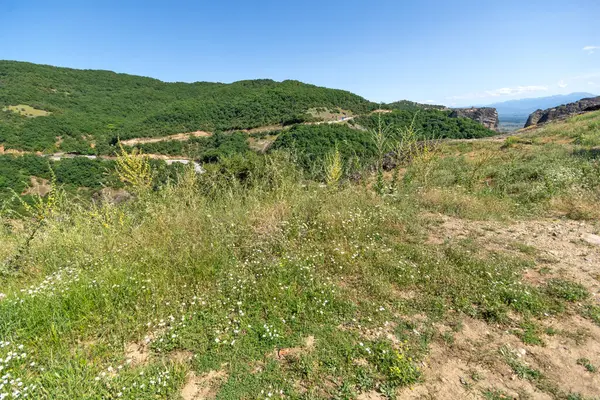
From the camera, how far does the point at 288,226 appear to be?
4074mm

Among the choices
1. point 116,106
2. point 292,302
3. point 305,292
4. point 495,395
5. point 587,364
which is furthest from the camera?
point 116,106

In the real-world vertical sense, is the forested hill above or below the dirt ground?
above

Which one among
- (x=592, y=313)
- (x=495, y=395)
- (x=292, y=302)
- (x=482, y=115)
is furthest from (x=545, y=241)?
(x=482, y=115)

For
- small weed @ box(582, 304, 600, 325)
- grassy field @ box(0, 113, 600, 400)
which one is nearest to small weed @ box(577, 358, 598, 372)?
→ grassy field @ box(0, 113, 600, 400)

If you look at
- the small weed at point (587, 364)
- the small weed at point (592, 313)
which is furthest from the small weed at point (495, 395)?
the small weed at point (592, 313)

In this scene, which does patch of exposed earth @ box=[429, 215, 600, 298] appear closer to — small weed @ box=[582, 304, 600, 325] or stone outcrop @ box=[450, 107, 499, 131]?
small weed @ box=[582, 304, 600, 325]

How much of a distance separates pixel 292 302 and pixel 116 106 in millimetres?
97970

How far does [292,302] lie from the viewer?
2758 millimetres

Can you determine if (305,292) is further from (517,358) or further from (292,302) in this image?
(517,358)

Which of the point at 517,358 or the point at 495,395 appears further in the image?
the point at 517,358

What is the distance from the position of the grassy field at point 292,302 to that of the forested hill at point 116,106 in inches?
2267

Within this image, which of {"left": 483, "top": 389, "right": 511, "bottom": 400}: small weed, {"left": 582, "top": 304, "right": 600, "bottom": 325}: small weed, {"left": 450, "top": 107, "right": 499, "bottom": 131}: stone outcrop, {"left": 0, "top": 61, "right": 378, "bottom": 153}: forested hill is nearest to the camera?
{"left": 483, "top": 389, "right": 511, "bottom": 400}: small weed

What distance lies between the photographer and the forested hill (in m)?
54.1

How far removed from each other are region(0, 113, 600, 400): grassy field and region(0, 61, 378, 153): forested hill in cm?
5759
